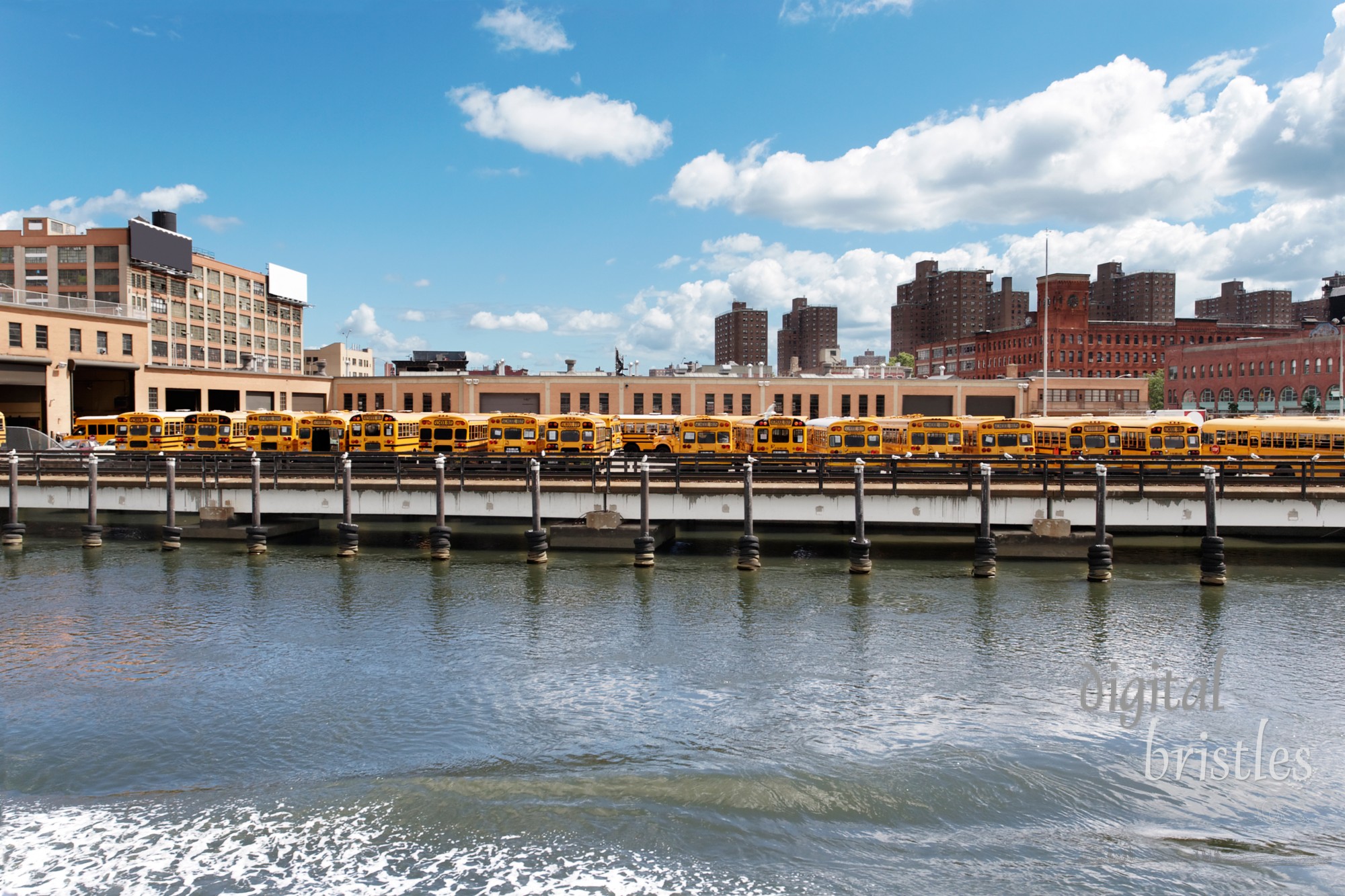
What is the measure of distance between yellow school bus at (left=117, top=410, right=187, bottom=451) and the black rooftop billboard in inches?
2804

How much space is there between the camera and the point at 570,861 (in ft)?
42.5

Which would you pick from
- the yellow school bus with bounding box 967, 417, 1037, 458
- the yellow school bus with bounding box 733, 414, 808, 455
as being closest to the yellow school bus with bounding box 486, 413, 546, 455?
the yellow school bus with bounding box 733, 414, 808, 455

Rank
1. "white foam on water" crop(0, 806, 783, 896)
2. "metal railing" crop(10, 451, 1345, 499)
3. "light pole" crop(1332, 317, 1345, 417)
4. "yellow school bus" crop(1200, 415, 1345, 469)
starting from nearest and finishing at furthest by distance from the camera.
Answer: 1. "white foam on water" crop(0, 806, 783, 896)
2. "metal railing" crop(10, 451, 1345, 499)
3. "yellow school bus" crop(1200, 415, 1345, 469)
4. "light pole" crop(1332, 317, 1345, 417)

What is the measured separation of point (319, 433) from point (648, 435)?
17.0 metres

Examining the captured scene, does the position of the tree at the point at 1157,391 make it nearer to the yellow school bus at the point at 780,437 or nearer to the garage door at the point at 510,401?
the garage door at the point at 510,401

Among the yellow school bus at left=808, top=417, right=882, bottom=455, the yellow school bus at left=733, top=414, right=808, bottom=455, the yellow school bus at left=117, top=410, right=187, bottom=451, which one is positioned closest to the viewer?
the yellow school bus at left=808, top=417, right=882, bottom=455

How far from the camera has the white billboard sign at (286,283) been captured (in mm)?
142625

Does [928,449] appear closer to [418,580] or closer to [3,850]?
[418,580]

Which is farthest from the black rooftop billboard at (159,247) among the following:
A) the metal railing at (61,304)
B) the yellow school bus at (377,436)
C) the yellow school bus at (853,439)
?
the yellow school bus at (853,439)

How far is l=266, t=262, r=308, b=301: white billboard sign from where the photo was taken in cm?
14262

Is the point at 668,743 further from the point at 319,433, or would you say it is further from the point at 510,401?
the point at 510,401

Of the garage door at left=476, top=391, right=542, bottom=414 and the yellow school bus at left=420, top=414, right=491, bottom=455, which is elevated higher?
the garage door at left=476, top=391, right=542, bottom=414

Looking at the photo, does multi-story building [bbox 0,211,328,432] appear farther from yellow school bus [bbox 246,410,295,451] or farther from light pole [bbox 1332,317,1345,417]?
light pole [bbox 1332,317,1345,417]

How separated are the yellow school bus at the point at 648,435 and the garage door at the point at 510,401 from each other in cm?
3964
